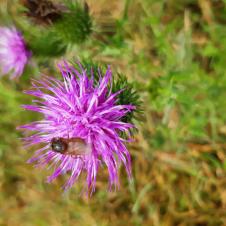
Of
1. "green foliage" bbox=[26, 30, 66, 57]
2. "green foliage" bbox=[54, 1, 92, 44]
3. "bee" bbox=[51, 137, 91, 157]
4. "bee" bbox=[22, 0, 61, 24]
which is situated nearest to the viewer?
"bee" bbox=[51, 137, 91, 157]

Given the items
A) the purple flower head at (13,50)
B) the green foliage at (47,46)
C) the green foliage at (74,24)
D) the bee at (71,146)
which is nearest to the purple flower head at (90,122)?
the bee at (71,146)

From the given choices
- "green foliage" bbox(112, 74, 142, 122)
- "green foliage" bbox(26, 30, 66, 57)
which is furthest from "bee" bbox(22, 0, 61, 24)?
"green foliage" bbox(112, 74, 142, 122)

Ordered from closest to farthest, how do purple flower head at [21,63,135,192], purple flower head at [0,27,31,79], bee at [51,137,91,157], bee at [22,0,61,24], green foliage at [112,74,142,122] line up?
bee at [51,137,91,157] < purple flower head at [21,63,135,192] < green foliage at [112,74,142,122] < bee at [22,0,61,24] < purple flower head at [0,27,31,79]

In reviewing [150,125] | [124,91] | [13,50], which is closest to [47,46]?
[13,50]

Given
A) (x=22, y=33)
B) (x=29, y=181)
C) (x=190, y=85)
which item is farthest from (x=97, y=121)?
(x=29, y=181)

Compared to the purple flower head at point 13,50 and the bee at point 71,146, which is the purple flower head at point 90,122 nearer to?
the bee at point 71,146

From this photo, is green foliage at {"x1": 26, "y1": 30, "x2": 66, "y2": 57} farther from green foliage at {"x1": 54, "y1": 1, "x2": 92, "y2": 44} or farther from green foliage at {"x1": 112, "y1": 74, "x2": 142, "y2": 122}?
green foliage at {"x1": 112, "y1": 74, "x2": 142, "y2": 122}
